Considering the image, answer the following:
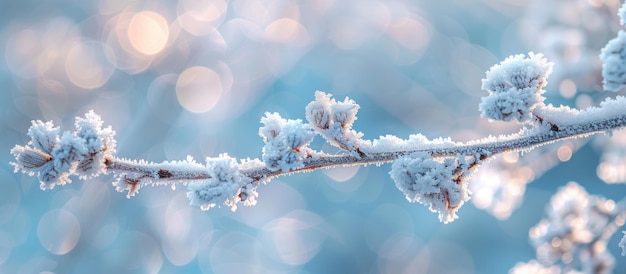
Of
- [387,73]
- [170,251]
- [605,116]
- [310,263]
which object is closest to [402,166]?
[605,116]

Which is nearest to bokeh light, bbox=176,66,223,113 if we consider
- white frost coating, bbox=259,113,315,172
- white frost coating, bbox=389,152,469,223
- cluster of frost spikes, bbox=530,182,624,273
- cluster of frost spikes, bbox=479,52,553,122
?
cluster of frost spikes, bbox=530,182,624,273

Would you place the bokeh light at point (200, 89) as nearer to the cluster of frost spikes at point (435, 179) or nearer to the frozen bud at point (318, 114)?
the frozen bud at point (318, 114)

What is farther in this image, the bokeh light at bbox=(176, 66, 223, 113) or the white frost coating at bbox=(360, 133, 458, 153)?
the bokeh light at bbox=(176, 66, 223, 113)

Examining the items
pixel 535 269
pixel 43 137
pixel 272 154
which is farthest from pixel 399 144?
pixel 535 269

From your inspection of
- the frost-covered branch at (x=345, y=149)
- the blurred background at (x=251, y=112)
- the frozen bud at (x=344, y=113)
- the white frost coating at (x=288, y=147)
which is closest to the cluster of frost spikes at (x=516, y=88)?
the frost-covered branch at (x=345, y=149)

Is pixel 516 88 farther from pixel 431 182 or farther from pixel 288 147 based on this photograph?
pixel 288 147

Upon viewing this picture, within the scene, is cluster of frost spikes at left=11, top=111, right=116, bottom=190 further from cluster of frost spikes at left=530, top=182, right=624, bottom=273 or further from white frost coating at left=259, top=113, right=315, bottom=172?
cluster of frost spikes at left=530, top=182, right=624, bottom=273
